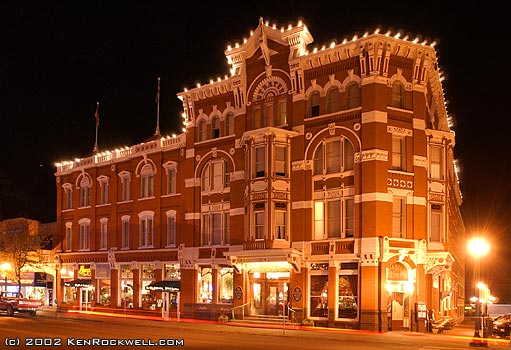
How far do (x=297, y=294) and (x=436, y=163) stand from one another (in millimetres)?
11512

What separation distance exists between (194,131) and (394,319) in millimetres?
19969

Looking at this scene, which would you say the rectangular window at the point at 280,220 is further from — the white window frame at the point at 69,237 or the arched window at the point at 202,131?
the white window frame at the point at 69,237

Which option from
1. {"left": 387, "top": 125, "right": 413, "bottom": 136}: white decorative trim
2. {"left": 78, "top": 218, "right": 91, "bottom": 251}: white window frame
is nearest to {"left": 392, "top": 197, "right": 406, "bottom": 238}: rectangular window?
{"left": 387, "top": 125, "right": 413, "bottom": 136}: white decorative trim

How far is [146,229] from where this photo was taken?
53.5 meters

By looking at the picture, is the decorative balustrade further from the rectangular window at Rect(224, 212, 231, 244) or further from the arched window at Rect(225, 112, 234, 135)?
the rectangular window at Rect(224, 212, 231, 244)

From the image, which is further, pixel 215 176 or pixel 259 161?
pixel 215 176

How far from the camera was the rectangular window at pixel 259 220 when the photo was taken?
4238cm

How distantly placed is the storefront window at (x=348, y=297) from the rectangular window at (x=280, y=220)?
196 inches

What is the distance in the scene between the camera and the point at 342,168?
40.1 meters

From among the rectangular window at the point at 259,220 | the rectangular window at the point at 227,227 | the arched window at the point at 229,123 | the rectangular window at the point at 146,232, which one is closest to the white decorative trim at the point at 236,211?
the rectangular window at the point at 227,227

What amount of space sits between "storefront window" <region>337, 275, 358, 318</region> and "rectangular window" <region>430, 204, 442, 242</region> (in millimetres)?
5428

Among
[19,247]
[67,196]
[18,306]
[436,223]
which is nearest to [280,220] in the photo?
[436,223]

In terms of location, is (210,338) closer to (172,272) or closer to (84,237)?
(172,272)

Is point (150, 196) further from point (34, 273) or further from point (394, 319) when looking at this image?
point (394, 319)
